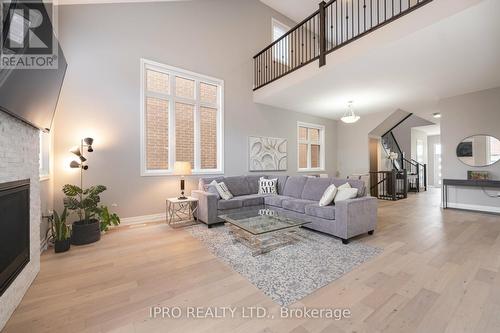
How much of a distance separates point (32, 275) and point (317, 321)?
261cm

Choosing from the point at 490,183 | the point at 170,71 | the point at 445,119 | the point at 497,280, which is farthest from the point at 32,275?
the point at 445,119

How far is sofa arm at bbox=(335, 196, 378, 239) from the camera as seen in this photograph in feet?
9.53

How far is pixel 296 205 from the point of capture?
3.62m

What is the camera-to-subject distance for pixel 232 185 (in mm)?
4535

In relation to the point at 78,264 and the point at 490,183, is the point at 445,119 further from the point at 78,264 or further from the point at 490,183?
the point at 78,264

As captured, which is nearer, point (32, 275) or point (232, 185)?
point (32, 275)

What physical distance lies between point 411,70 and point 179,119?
452cm

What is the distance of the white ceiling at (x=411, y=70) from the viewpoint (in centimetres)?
268

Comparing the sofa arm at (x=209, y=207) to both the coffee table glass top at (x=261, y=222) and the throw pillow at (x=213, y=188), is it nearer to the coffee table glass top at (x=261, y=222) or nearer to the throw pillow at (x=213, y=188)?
the throw pillow at (x=213, y=188)

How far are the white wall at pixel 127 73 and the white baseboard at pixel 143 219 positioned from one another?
72 mm

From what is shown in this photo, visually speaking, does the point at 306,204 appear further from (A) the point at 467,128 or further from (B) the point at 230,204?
(A) the point at 467,128

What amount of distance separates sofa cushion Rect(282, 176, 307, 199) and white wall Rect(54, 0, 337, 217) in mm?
1354

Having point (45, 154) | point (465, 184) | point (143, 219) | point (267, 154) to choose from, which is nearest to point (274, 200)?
point (267, 154)

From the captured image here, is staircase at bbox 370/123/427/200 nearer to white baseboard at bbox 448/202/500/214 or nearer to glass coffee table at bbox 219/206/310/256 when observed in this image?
white baseboard at bbox 448/202/500/214
